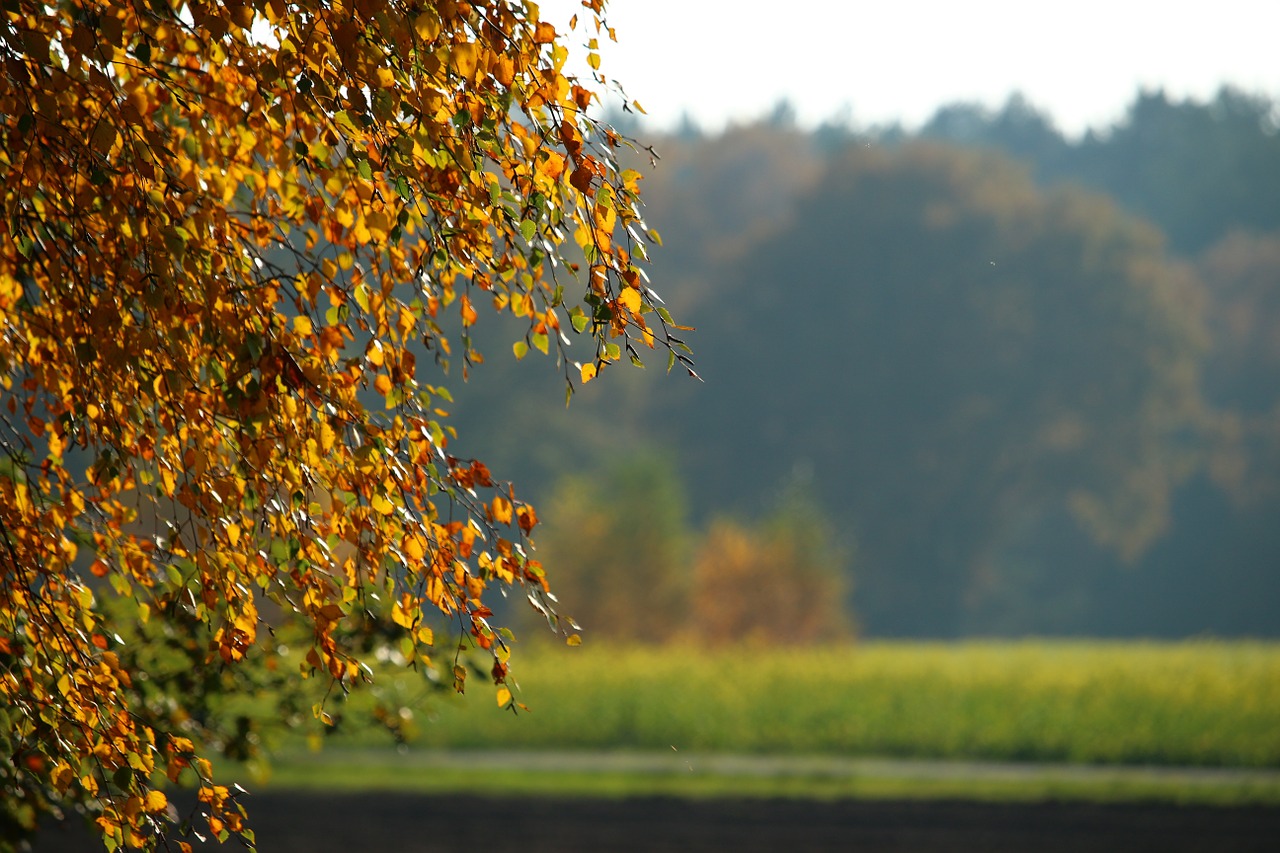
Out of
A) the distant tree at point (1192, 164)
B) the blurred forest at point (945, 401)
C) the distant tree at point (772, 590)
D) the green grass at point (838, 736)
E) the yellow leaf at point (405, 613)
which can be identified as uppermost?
the distant tree at point (1192, 164)

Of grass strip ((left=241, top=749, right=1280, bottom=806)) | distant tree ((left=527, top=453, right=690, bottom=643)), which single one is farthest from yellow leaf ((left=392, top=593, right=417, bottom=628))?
distant tree ((left=527, top=453, right=690, bottom=643))

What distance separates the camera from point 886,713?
56.6 feet

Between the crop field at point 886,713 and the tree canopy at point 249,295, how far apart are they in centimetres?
1199

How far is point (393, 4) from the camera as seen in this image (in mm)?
2902

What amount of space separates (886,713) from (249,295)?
15265 mm

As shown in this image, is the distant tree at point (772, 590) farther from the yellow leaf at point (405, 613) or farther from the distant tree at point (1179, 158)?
the distant tree at point (1179, 158)

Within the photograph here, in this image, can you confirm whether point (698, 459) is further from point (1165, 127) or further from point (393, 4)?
point (393, 4)

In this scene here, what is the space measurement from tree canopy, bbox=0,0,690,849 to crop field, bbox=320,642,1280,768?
1199cm

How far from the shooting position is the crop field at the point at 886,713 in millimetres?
16047

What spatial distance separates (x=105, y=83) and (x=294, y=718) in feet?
9.92

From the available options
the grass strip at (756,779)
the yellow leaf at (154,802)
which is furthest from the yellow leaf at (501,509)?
the grass strip at (756,779)

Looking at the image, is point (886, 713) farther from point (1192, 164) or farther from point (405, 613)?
point (1192, 164)

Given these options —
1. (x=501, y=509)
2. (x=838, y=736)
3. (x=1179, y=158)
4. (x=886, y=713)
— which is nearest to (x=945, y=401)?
(x=1179, y=158)

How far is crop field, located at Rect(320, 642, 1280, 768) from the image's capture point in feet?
52.6
